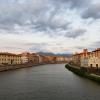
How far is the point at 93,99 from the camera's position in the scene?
78.9 ft

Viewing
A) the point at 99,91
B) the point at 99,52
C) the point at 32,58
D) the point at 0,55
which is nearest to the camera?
the point at 99,91

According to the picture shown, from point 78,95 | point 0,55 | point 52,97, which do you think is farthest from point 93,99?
point 0,55

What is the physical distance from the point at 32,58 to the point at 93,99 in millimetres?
143395

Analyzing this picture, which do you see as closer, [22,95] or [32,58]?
[22,95]

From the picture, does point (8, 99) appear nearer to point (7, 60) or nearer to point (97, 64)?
point (97, 64)

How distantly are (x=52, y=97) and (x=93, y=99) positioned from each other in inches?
176

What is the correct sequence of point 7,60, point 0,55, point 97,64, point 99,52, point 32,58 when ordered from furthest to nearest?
point 32,58
point 7,60
point 0,55
point 99,52
point 97,64

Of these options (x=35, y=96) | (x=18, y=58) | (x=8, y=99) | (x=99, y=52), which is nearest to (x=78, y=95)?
(x=35, y=96)

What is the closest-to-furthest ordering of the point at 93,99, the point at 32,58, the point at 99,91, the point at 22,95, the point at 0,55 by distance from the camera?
1. the point at 93,99
2. the point at 22,95
3. the point at 99,91
4. the point at 0,55
5. the point at 32,58

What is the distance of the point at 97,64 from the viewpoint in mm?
54688

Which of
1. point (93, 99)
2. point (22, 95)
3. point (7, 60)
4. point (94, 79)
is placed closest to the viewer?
point (93, 99)

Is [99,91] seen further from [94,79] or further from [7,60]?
[7,60]

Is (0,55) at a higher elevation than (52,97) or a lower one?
higher

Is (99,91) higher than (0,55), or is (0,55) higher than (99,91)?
(0,55)
